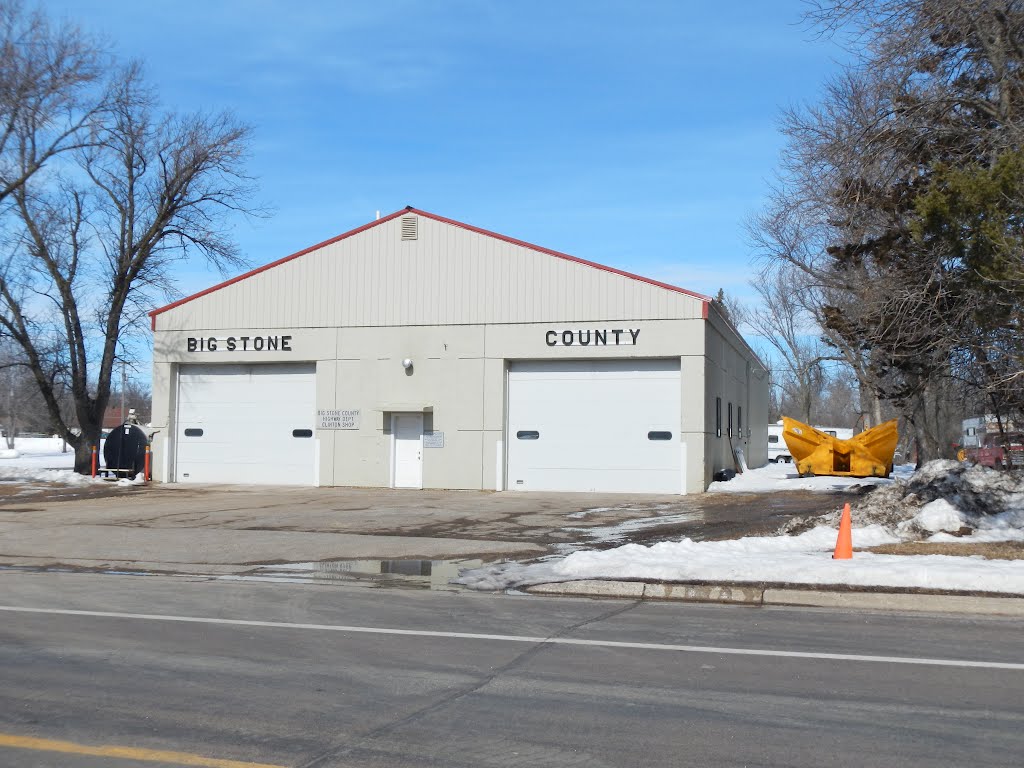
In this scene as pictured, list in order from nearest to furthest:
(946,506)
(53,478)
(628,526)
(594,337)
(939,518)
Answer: (939,518) < (946,506) < (628,526) < (594,337) < (53,478)

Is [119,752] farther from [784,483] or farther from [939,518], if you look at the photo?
[784,483]

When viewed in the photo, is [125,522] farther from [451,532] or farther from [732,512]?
[732,512]

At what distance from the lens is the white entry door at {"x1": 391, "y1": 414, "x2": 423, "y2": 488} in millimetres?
26719

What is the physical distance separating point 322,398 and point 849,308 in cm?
1394

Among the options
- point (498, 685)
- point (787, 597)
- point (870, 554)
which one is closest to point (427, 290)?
point (870, 554)

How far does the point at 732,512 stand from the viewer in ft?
63.7

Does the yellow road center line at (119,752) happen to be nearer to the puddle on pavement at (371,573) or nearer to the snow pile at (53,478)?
the puddle on pavement at (371,573)

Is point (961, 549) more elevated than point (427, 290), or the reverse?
point (427, 290)

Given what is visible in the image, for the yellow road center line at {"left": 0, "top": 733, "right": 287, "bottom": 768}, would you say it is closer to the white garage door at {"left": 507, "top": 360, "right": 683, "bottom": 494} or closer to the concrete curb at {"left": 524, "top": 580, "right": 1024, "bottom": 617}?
the concrete curb at {"left": 524, "top": 580, "right": 1024, "bottom": 617}

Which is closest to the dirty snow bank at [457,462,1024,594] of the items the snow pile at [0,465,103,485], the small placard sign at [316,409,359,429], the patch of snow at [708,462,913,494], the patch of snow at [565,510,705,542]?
the patch of snow at [565,510,705,542]

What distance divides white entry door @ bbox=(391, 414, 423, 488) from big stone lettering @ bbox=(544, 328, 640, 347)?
14.0ft

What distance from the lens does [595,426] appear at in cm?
2545

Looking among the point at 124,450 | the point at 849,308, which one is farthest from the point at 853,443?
the point at 124,450

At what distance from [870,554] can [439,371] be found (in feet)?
52.0
